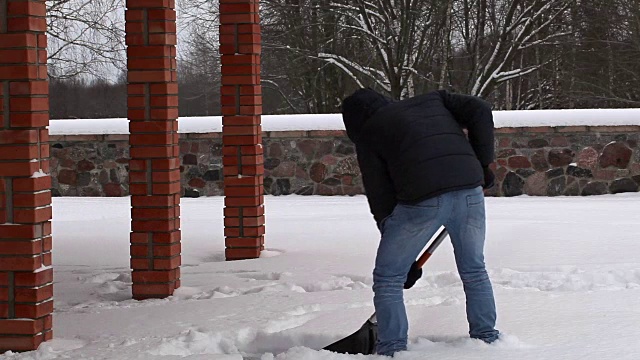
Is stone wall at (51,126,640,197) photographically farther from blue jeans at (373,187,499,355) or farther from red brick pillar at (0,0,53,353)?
blue jeans at (373,187,499,355)

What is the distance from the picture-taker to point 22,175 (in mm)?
5109

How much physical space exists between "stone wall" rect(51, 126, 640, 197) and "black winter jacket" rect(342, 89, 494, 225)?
719 cm

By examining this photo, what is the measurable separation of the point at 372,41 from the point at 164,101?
14.4 m

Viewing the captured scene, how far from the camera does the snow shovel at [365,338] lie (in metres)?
4.89

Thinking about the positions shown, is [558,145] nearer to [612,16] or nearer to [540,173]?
[540,173]

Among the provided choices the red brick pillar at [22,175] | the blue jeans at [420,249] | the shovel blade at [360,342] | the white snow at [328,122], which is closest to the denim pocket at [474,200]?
the blue jeans at [420,249]

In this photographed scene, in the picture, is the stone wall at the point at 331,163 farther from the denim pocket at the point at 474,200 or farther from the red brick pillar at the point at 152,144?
the denim pocket at the point at 474,200

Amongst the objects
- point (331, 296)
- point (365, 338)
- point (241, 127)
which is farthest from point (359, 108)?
point (241, 127)

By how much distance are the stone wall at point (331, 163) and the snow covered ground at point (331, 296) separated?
5.89 feet

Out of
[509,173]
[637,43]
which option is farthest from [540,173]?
[637,43]

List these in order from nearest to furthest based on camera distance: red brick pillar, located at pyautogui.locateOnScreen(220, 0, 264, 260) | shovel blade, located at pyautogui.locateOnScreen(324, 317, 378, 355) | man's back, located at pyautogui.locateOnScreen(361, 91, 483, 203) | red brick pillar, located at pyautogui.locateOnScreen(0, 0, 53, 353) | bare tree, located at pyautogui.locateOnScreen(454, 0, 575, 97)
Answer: man's back, located at pyautogui.locateOnScreen(361, 91, 483, 203) < shovel blade, located at pyautogui.locateOnScreen(324, 317, 378, 355) < red brick pillar, located at pyautogui.locateOnScreen(0, 0, 53, 353) < red brick pillar, located at pyautogui.locateOnScreen(220, 0, 264, 260) < bare tree, located at pyautogui.locateOnScreen(454, 0, 575, 97)

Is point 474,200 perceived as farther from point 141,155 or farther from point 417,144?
point 141,155

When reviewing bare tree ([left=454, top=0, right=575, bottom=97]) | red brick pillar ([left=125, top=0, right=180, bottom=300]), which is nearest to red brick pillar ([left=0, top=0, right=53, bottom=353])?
red brick pillar ([left=125, top=0, right=180, bottom=300])

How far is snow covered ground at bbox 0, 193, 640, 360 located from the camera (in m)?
4.98
